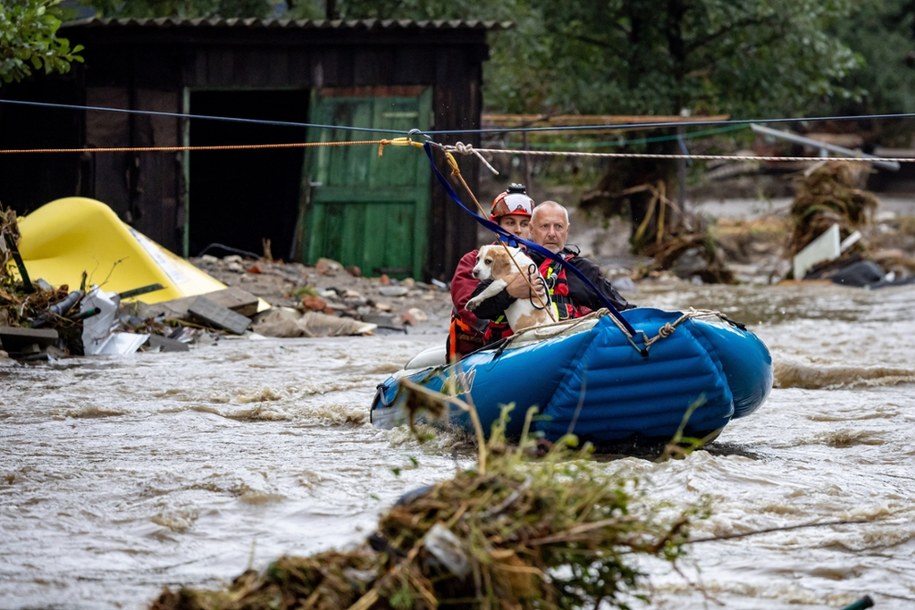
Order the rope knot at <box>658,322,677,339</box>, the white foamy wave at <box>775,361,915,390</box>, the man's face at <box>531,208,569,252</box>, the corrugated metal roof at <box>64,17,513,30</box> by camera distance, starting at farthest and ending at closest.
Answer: the corrugated metal roof at <box>64,17,513,30</box>
the white foamy wave at <box>775,361,915,390</box>
the man's face at <box>531,208,569,252</box>
the rope knot at <box>658,322,677,339</box>

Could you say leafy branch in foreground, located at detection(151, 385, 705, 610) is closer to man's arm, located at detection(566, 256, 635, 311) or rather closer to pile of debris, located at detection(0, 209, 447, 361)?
man's arm, located at detection(566, 256, 635, 311)

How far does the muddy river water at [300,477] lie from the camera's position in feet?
15.5

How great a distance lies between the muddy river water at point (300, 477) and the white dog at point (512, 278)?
0.80 metres

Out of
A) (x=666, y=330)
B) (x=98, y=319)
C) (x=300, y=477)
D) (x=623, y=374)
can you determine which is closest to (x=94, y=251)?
(x=98, y=319)

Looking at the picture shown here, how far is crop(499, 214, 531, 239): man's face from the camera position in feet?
22.6

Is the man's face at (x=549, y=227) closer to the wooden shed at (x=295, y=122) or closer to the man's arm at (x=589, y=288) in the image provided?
the man's arm at (x=589, y=288)

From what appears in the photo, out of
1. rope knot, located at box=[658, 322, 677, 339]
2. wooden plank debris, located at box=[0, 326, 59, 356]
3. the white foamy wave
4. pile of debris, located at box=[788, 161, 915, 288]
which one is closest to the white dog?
rope knot, located at box=[658, 322, 677, 339]

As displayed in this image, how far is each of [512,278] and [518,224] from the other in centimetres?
45

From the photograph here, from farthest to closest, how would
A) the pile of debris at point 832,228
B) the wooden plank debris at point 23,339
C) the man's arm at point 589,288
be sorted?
the pile of debris at point 832,228
the wooden plank debris at point 23,339
the man's arm at point 589,288

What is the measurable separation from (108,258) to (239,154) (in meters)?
7.36

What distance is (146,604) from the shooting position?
436cm

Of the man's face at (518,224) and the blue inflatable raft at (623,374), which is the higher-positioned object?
the man's face at (518,224)

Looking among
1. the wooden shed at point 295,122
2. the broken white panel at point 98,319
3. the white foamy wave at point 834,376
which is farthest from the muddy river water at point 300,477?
the wooden shed at point 295,122

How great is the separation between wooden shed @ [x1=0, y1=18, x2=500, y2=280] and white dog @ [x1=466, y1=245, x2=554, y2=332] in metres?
8.04
